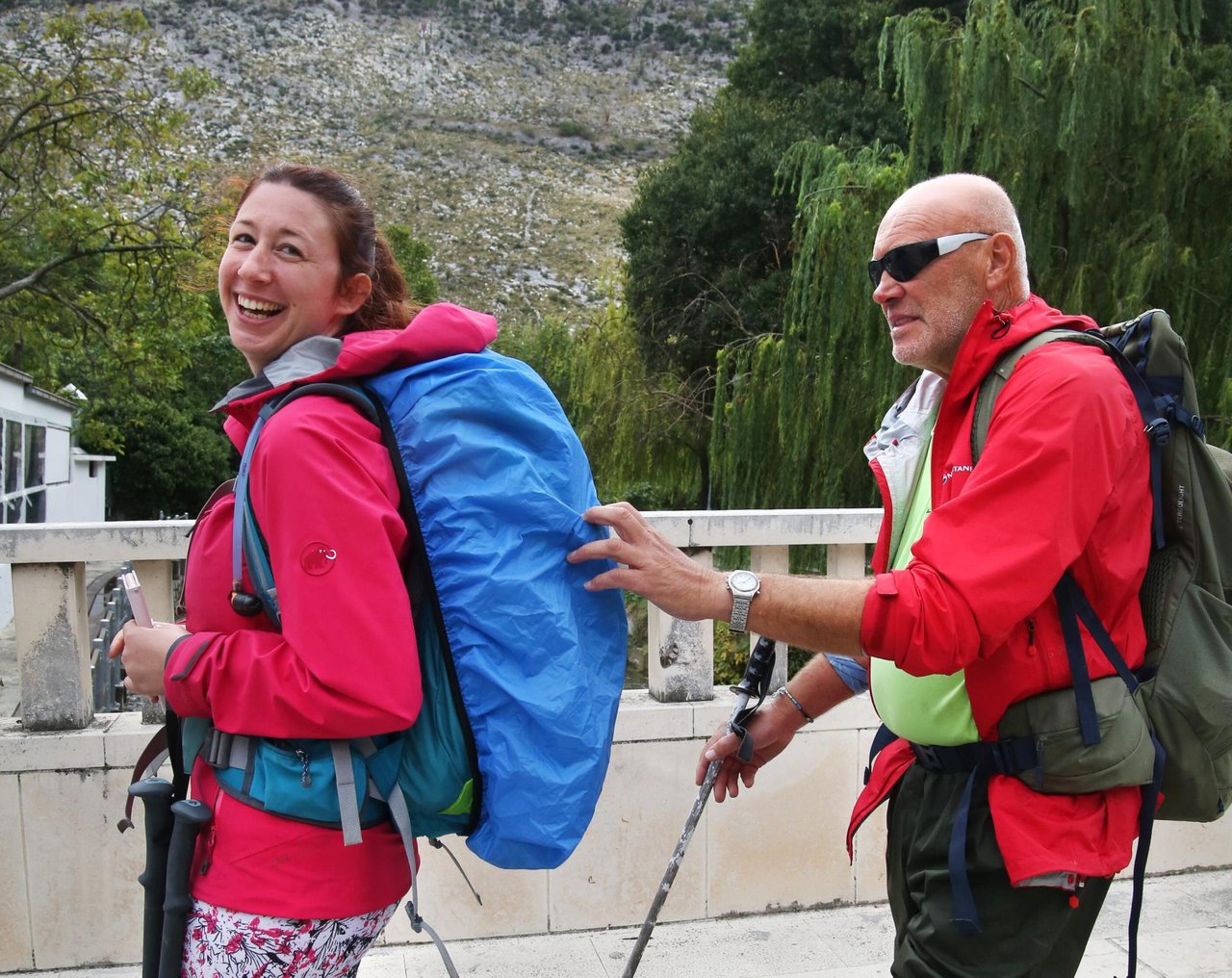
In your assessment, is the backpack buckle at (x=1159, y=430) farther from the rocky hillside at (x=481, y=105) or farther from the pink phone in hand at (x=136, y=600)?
the rocky hillside at (x=481, y=105)

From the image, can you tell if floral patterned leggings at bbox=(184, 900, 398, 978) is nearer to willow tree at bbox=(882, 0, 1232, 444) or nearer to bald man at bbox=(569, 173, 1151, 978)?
bald man at bbox=(569, 173, 1151, 978)

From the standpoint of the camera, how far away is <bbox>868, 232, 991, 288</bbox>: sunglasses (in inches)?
71.1

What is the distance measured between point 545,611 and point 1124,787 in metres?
0.95

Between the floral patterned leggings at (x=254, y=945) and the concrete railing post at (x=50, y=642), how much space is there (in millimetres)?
1889

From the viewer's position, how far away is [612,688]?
1.66m

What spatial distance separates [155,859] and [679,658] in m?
2.18

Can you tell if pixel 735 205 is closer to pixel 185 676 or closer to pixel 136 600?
pixel 136 600

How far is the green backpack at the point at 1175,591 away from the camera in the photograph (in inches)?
65.0

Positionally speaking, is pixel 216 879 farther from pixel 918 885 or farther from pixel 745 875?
pixel 745 875

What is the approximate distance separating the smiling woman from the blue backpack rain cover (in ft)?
0.13

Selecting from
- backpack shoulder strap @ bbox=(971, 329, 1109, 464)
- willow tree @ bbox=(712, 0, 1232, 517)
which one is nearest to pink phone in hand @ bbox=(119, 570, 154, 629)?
backpack shoulder strap @ bbox=(971, 329, 1109, 464)

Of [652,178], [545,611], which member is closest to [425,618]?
[545,611]

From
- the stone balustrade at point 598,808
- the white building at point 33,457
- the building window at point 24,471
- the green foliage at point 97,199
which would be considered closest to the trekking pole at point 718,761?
the stone balustrade at point 598,808

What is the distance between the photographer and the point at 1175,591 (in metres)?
1.67
